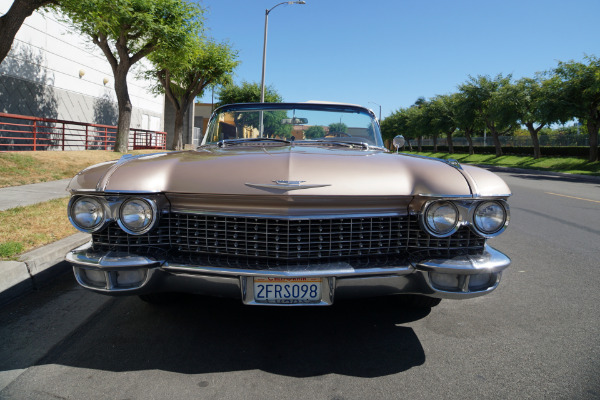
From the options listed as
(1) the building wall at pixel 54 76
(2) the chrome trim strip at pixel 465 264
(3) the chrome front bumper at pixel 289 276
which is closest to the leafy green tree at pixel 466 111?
(1) the building wall at pixel 54 76

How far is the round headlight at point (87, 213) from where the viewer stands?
95.5 inches

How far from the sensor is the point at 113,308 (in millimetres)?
3191

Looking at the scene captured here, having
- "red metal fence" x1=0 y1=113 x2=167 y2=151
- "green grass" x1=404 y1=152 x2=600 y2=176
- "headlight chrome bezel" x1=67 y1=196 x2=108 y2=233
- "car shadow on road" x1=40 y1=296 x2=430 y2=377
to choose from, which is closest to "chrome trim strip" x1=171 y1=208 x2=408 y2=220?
"headlight chrome bezel" x1=67 y1=196 x2=108 y2=233

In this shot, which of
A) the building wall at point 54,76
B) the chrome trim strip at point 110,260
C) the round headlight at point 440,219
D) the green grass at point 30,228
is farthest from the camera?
the building wall at point 54,76

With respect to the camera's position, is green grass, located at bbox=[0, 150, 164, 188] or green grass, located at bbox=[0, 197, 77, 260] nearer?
green grass, located at bbox=[0, 197, 77, 260]

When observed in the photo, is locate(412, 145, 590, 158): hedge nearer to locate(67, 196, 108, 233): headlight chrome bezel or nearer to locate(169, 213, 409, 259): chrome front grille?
locate(169, 213, 409, 259): chrome front grille

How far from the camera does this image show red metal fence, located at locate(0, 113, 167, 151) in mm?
14102

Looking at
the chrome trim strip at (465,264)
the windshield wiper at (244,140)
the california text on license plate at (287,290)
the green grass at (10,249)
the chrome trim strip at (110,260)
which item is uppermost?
the windshield wiper at (244,140)

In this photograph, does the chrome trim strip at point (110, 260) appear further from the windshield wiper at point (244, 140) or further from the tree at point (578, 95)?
the tree at point (578, 95)

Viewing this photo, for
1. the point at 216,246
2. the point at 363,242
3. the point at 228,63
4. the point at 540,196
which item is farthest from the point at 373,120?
the point at 228,63

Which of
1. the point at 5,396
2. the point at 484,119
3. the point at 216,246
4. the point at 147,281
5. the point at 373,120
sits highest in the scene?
the point at 484,119

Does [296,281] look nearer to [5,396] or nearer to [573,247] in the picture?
[5,396]

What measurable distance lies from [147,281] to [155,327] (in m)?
0.64

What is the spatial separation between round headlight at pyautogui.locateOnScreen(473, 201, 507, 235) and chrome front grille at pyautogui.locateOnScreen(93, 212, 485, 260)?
3.2 inches
